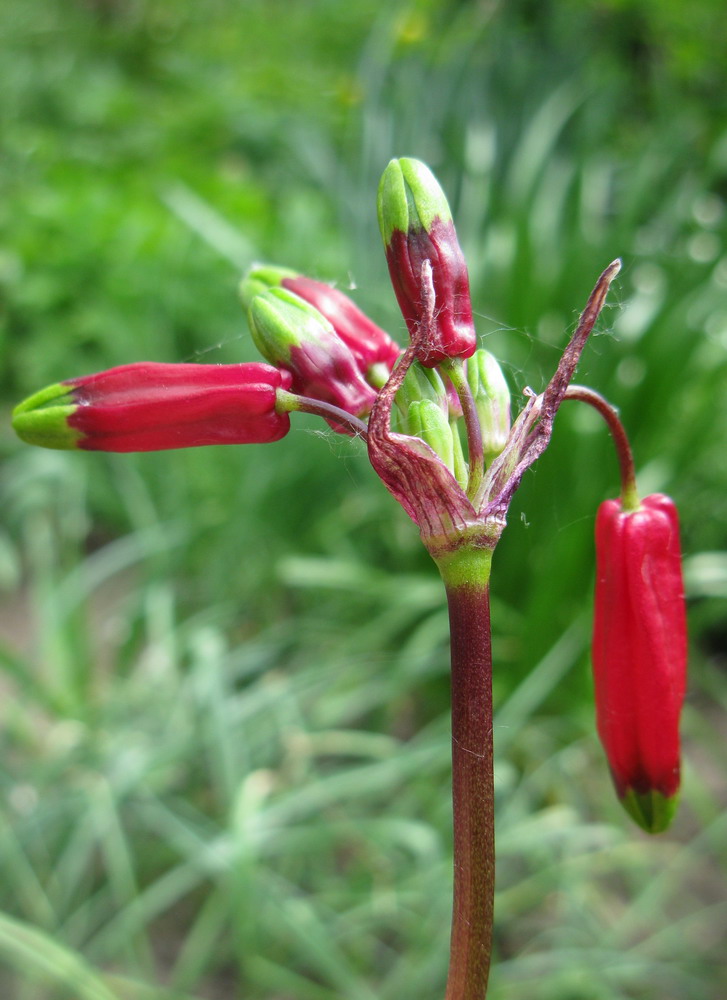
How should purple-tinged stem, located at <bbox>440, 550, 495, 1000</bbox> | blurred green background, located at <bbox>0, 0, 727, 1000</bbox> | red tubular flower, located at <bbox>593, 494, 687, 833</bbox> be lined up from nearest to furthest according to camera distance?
1. purple-tinged stem, located at <bbox>440, 550, 495, 1000</bbox>
2. red tubular flower, located at <bbox>593, 494, 687, 833</bbox>
3. blurred green background, located at <bbox>0, 0, 727, 1000</bbox>

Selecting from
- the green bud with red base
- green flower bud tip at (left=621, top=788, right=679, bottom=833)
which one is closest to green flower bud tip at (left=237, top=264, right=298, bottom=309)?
the green bud with red base

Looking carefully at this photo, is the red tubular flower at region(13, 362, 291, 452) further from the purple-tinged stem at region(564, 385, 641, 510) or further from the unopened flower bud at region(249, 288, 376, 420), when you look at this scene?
the purple-tinged stem at region(564, 385, 641, 510)

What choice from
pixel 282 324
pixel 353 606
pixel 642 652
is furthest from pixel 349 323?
pixel 353 606

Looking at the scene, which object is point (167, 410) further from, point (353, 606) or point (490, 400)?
point (353, 606)

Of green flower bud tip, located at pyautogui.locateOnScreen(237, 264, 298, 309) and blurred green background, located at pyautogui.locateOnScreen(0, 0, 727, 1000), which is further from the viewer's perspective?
blurred green background, located at pyautogui.locateOnScreen(0, 0, 727, 1000)

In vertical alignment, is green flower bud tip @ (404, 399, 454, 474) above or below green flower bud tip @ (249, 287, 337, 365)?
below

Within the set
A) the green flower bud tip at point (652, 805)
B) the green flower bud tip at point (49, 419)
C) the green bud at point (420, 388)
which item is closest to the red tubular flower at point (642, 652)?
the green flower bud tip at point (652, 805)

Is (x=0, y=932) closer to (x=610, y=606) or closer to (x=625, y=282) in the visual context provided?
(x=610, y=606)
